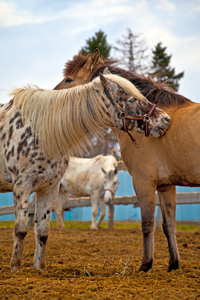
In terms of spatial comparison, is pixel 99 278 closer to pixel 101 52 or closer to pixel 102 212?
pixel 102 212

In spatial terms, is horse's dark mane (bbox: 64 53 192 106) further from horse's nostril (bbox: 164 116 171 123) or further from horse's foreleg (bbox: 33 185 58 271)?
horse's foreleg (bbox: 33 185 58 271)

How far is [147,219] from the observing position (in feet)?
12.8

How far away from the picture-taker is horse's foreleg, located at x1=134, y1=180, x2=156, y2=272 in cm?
388

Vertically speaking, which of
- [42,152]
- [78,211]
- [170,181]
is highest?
[42,152]

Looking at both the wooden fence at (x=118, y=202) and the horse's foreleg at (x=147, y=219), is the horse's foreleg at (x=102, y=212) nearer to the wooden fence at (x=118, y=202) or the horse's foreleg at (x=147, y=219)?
the wooden fence at (x=118, y=202)

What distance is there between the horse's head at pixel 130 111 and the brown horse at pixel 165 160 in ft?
0.73

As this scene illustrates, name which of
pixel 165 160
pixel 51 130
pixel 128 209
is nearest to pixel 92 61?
pixel 51 130

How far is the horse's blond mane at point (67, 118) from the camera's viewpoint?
3.80 metres

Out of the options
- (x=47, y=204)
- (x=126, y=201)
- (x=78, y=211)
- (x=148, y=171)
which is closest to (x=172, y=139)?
(x=148, y=171)

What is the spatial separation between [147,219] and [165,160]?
0.69m

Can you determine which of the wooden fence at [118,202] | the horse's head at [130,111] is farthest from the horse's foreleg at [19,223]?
the wooden fence at [118,202]

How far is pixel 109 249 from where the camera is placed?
20.0ft

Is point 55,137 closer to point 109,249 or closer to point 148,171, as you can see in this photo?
point 148,171

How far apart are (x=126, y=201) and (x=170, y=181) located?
7.46 m
